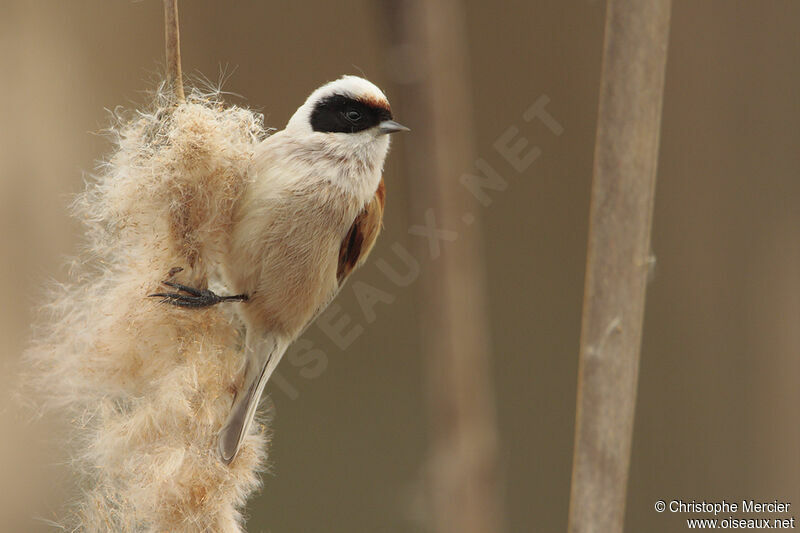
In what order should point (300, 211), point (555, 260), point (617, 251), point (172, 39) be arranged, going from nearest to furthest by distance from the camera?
point (172, 39) → point (617, 251) → point (300, 211) → point (555, 260)

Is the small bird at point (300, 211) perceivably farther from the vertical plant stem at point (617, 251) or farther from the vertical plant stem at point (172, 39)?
the vertical plant stem at point (617, 251)

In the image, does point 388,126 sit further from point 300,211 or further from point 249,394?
point 249,394

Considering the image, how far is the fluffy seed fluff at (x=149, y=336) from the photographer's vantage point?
3.33 feet

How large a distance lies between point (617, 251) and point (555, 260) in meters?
1.55

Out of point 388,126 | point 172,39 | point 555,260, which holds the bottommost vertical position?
point 555,260

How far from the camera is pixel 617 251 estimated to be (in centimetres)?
108

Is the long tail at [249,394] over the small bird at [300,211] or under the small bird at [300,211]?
under

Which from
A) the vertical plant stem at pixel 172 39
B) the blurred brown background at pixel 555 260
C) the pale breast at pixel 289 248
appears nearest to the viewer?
the vertical plant stem at pixel 172 39

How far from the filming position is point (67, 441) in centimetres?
109

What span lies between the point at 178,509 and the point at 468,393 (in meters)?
0.38

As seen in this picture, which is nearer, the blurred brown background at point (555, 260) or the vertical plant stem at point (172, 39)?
the vertical plant stem at point (172, 39)

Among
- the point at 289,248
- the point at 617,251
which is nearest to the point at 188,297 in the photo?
the point at 289,248

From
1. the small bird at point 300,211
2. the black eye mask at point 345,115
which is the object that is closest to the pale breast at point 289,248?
the small bird at point 300,211

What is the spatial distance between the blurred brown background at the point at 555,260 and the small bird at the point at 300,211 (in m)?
0.91
